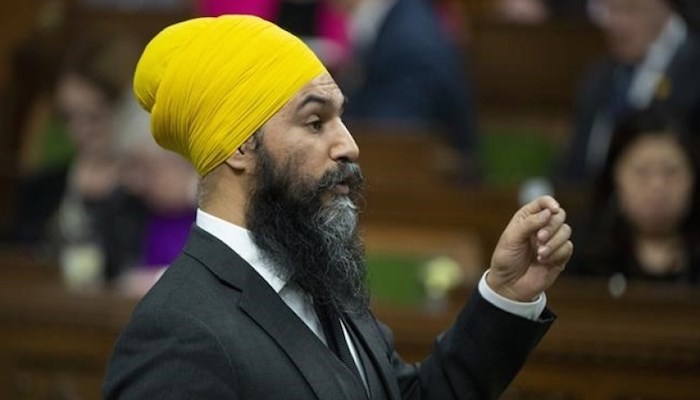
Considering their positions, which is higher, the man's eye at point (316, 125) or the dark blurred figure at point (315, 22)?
the man's eye at point (316, 125)

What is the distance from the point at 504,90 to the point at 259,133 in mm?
5383

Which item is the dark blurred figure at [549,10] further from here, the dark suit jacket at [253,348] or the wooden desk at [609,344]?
the dark suit jacket at [253,348]

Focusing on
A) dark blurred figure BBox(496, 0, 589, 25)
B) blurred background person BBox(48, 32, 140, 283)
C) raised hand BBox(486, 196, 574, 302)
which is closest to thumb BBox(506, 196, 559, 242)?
raised hand BBox(486, 196, 574, 302)

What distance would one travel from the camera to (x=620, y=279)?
211 inches

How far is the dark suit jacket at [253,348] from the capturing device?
9.06 feet

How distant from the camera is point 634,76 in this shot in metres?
6.75

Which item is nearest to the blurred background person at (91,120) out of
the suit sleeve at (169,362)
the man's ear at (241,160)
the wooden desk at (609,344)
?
the wooden desk at (609,344)

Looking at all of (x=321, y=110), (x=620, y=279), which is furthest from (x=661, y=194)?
(x=321, y=110)

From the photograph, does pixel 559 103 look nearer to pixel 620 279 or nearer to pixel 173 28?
pixel 620 279

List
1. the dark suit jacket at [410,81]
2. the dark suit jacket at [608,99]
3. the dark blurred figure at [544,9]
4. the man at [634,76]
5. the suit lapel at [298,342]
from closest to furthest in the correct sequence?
1. the suit lapel at [298,342]
2. the dark suit jacket at [608,99]
3. the man at [634,76]
4. the dark suit jacket at [410,81]
5. the dark blurred figure at [544,9]

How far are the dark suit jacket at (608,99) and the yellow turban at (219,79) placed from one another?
3384 mm

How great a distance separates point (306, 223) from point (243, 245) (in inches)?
4.6

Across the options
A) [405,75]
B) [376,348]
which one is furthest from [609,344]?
[405,75]

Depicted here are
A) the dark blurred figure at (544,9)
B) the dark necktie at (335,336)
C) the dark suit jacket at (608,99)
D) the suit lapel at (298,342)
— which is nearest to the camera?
the suit lapel at (298,342)
